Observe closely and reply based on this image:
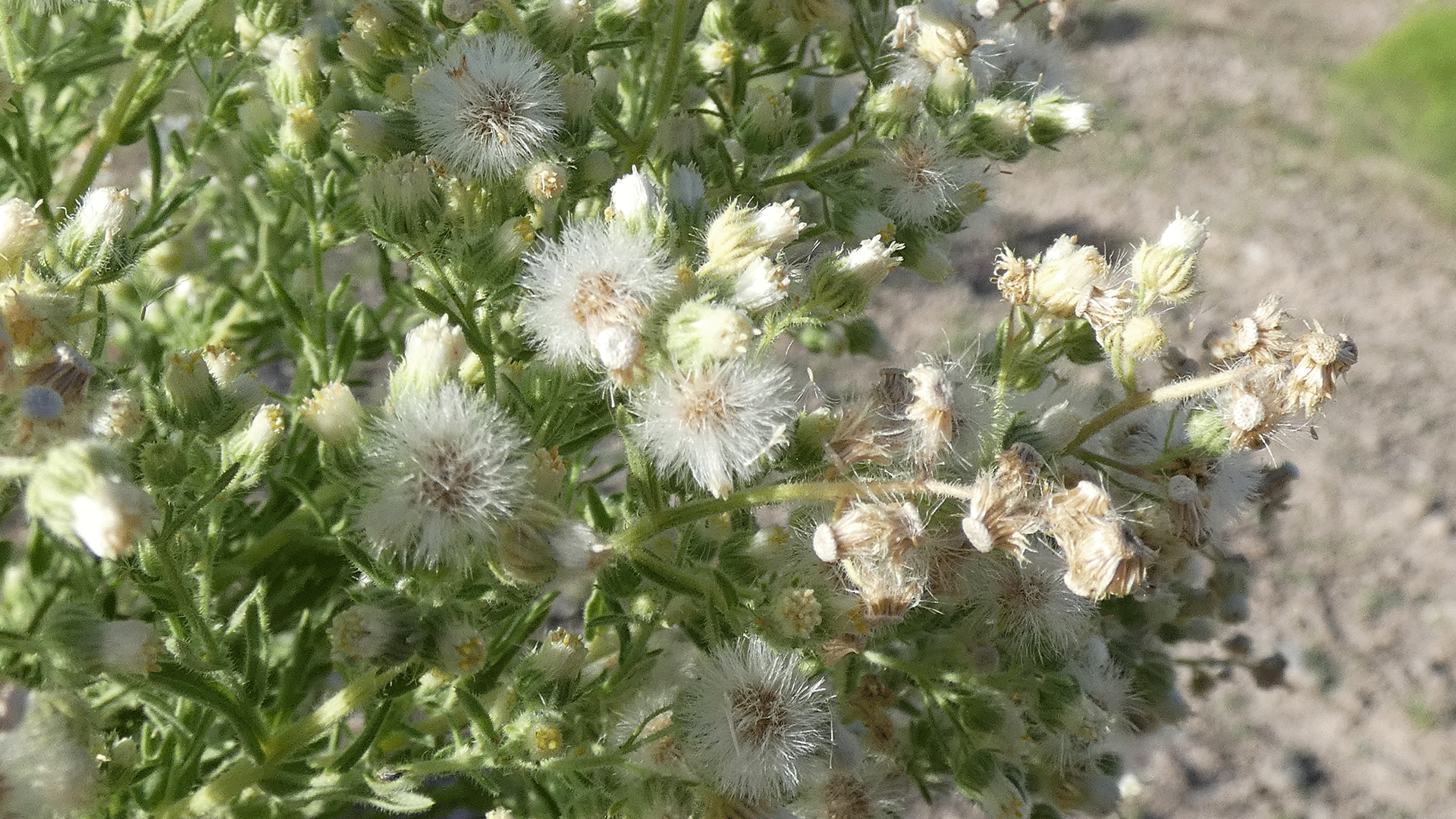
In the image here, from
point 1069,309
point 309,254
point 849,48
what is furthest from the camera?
point 309,254

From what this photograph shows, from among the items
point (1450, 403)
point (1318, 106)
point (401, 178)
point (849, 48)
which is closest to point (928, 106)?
point (849, 48)

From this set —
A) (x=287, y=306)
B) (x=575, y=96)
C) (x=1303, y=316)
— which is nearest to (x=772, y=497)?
(x=575, y=96)

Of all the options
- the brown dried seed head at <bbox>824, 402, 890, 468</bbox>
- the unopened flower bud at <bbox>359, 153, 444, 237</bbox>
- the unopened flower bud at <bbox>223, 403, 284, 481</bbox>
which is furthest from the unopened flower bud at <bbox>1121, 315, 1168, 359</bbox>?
the unopened flower bud at <bbox>223, 403, 284, 481</bbox>

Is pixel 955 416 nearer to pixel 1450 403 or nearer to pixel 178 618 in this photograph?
pixel 178 618

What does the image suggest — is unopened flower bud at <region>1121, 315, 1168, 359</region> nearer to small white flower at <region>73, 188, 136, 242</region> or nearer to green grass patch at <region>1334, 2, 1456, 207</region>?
small white flower at <region>73, 188, 136, 242</region>

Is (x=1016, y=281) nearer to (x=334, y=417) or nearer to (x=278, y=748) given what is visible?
(x=334, y=417)

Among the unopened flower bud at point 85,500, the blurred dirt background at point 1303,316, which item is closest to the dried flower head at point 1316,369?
the blurred dirt background at point 1303,316
